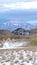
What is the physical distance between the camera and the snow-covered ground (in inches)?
79.0

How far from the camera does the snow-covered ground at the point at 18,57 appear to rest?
2.01m

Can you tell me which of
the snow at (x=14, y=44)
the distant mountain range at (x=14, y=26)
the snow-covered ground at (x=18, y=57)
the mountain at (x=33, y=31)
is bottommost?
the snow-covered ground at (x=18, y=57)

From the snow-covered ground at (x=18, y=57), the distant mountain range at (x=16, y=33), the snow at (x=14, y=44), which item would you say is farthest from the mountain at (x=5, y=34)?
the snow-covered ground at (x=18, y=57)

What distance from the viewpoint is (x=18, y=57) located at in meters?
2.05

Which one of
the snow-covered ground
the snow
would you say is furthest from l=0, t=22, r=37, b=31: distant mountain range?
the snow-covered ground

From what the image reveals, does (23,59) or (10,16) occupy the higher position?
(10,16)

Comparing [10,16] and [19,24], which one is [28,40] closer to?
[19,24]

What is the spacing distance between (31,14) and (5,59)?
2.66 ft

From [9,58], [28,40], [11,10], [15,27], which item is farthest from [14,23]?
[9,58]

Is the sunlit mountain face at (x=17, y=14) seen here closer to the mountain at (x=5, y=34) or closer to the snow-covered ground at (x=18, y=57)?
the mountain at (x=5, y=34)

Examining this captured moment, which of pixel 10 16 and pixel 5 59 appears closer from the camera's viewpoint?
pixel 5 59

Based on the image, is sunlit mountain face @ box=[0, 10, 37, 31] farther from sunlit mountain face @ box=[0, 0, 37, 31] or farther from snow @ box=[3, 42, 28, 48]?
snow @ box=[3, 42, 28, 48]

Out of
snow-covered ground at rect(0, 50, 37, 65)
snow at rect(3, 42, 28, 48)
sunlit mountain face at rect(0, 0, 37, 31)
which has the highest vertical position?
sunlit mountain face at rect(0, 0, 37, 31)

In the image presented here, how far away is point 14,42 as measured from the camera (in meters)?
2.11
